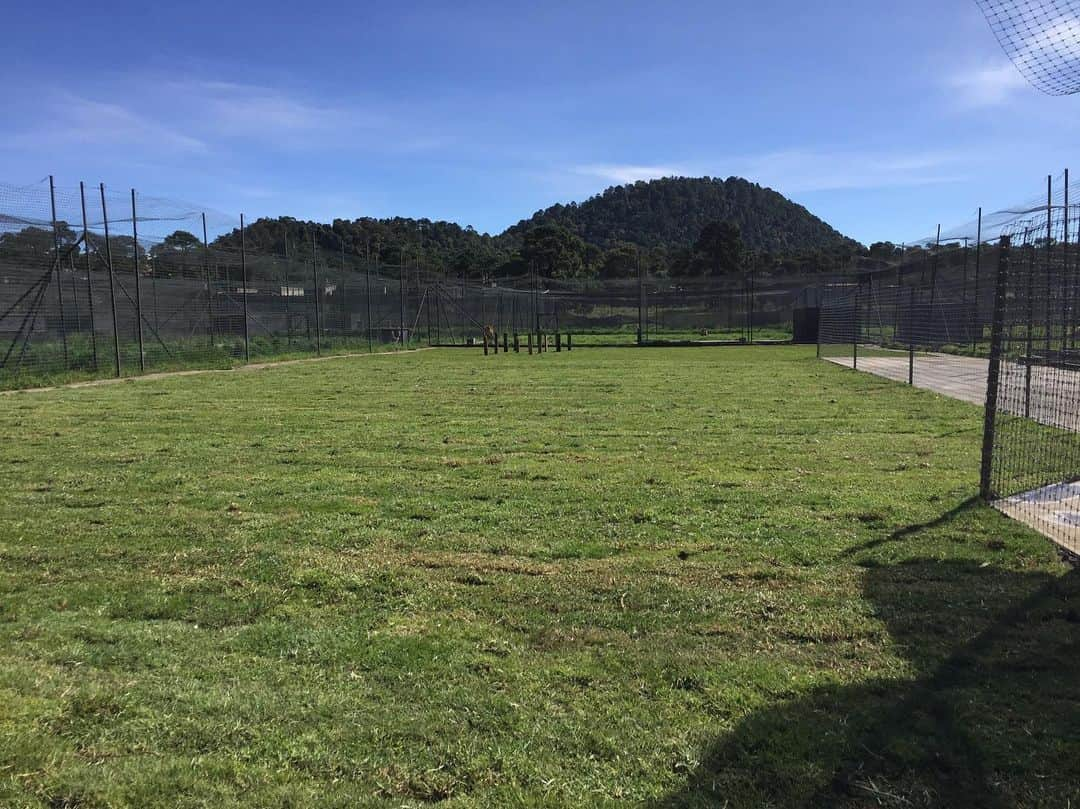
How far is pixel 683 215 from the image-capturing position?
5153 inches

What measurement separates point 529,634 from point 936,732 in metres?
1.40

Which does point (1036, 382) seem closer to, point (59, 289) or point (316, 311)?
point (59, 289)

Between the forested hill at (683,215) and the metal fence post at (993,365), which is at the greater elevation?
the forested hill at (683,215)

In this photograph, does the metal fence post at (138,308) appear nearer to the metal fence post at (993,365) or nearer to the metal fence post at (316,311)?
the metal fence post at (316,311)

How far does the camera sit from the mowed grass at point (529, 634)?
2.12m

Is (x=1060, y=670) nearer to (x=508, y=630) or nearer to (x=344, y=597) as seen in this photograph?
(x=508, y=630)

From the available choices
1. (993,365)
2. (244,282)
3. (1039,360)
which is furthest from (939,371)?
(244,282)

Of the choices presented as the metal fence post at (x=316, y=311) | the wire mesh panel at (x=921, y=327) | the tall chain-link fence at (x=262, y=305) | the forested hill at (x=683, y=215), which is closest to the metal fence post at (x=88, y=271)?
the tall chain-link fence at (x=262, y=305)

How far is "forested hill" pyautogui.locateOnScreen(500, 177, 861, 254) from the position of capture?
394 feet

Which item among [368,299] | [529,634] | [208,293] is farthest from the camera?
[368,299]

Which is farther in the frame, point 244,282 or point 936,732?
point 244,282

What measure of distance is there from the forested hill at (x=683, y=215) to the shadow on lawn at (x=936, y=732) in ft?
372

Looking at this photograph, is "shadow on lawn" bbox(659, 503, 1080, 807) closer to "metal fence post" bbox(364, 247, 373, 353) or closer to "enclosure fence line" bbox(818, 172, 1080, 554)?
"enclosure fence line" bbox(818, 172, 1080, 554)

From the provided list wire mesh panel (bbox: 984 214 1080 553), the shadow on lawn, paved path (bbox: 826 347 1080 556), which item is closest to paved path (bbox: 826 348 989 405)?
paved path (bbox: 826 347 1080 556)
